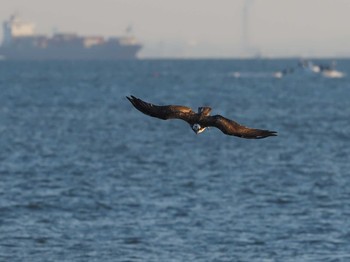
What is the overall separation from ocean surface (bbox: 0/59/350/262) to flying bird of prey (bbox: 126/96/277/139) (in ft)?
31.3

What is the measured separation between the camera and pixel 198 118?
53.9 feet

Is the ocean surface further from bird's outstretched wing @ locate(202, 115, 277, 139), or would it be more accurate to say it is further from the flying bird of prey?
bird's outstretched wing @ locate(202, 115, 277, 139)

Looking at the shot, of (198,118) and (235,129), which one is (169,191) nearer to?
(198,118)

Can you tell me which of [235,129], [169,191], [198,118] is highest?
[169,191]

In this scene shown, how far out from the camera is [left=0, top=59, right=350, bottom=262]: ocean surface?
26.9 m

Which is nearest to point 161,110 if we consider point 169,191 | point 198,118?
point 198,118

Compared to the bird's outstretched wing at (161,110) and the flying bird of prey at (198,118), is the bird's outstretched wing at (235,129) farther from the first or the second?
the bird's outstretched wing at (161,110)

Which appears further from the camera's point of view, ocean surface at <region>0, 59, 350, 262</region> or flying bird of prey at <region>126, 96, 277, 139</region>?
ocean surface at <region>0, 59, 350, 262</region>

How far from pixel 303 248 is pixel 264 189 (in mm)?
10381

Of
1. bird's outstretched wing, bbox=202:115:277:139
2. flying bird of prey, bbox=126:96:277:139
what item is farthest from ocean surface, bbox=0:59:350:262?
bird's outstretched wing, bbox=202:115:277:139

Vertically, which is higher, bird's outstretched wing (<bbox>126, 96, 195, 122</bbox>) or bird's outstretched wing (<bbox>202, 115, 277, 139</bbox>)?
bird's outstretched wing (<bbox>126, 96, 195, 122</bbox>)

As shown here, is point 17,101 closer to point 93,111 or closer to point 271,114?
point 93,111

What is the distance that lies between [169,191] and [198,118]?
2006cm

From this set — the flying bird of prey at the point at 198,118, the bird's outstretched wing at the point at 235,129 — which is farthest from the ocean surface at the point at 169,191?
the bird's outstretched wing at the point at 235,129
